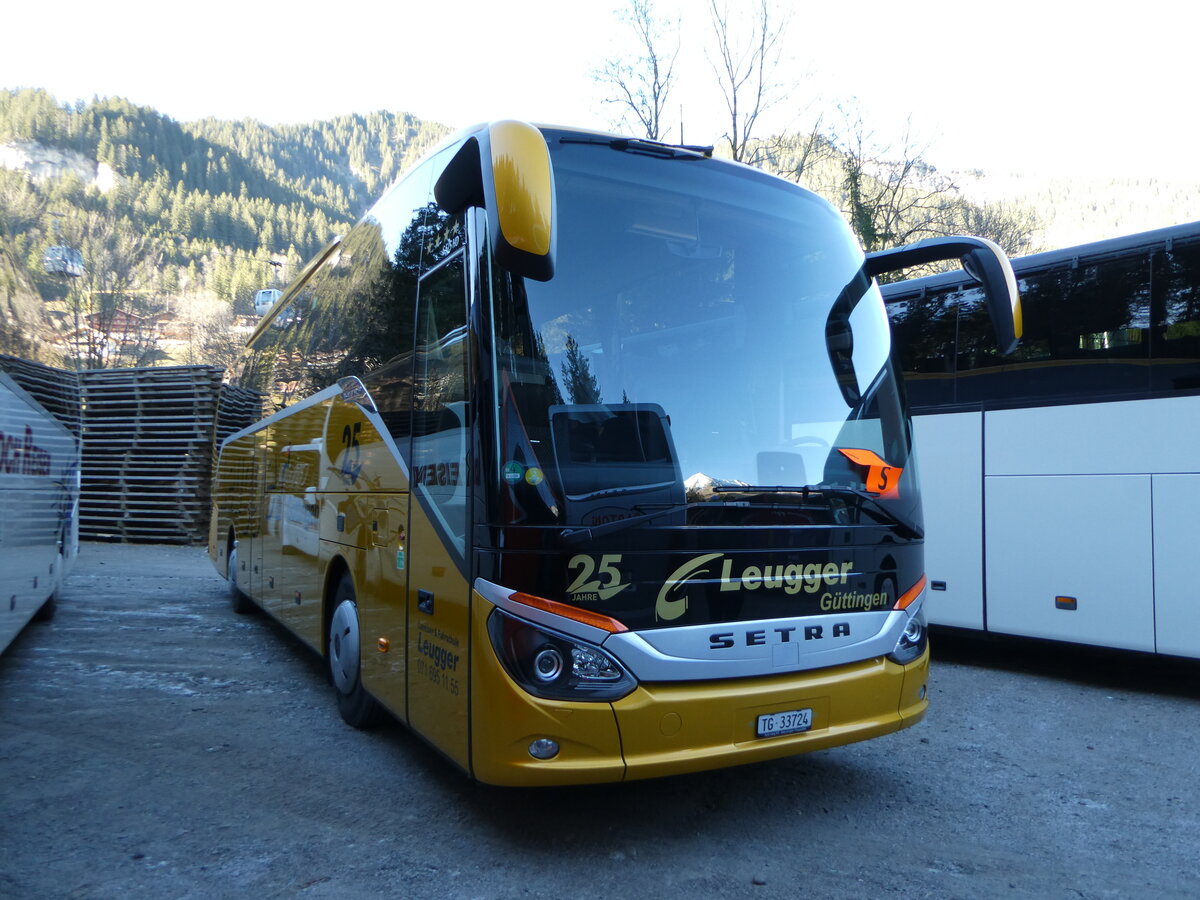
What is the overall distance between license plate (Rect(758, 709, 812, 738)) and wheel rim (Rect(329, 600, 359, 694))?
98.4 inches

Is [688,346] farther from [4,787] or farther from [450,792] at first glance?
[4,787]

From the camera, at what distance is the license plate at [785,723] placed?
3760mm

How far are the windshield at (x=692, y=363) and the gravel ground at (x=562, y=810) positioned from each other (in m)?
1.37

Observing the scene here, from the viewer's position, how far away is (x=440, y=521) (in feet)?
12.9

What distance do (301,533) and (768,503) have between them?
3.89 metres

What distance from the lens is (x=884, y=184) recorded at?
87.7 feet

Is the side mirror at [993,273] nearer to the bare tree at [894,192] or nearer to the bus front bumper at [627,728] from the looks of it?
the bus front bumper at [627,728]

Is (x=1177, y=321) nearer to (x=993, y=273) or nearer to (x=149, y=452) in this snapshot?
(x=993, y=273)

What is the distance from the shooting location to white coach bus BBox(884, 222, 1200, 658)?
248 inches

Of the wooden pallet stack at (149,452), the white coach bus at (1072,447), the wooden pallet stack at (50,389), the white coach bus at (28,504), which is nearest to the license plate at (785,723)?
the white coach bus at (1072,447)

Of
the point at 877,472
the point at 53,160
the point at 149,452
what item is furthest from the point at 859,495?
the point at 53,160

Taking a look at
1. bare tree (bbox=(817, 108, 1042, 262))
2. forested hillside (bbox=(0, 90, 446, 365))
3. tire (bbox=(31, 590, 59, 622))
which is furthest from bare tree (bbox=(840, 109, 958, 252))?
tire (bbox=(31, 590, 59, 622))

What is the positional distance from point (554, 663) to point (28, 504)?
4.86 m

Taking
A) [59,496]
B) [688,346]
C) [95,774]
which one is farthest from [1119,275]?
[59,496]
